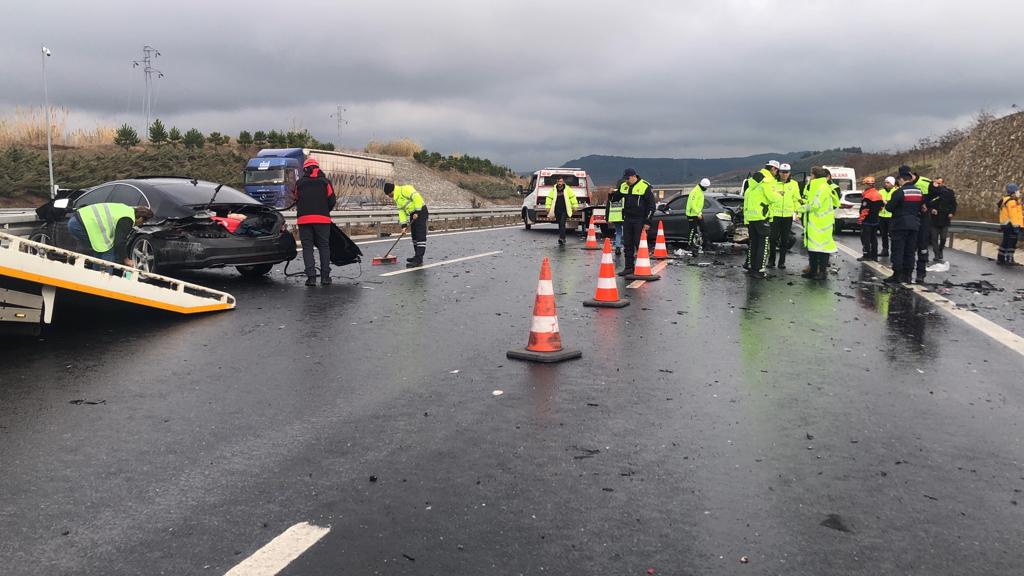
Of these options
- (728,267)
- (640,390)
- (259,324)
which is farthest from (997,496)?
(728,267)

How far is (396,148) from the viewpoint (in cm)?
7544

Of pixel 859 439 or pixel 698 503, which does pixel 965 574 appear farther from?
pixel 859 439

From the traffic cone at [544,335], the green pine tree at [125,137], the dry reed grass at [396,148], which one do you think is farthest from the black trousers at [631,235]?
the dry reed grass at [396,148]

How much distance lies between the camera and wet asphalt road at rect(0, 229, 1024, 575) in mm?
3307

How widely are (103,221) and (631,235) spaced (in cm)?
798

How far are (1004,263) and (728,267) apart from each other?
6842 millimetres

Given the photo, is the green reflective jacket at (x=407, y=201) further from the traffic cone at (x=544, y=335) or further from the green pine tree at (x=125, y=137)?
the green pine tree at (x=125, y=137)

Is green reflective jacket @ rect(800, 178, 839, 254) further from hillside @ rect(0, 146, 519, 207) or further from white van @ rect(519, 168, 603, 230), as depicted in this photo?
hillside @ rect(0, 146, 519, 207)

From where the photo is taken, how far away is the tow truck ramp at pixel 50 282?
7.10 meters

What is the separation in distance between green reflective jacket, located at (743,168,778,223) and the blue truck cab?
1050 inches

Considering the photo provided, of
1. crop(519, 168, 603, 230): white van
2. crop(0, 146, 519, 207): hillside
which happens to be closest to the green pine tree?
crop(0, 146, 519, 207): hillside

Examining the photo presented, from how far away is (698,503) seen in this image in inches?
148

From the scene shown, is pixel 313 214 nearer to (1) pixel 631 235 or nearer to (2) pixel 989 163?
(1) pixel 631 235

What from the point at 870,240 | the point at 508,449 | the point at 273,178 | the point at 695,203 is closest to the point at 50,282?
the point at 508,449
